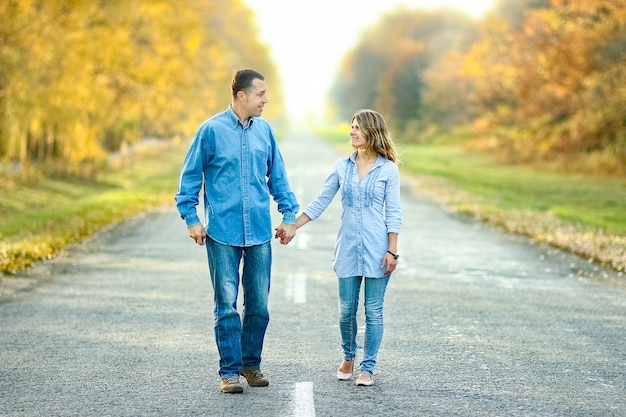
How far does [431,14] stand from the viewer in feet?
300

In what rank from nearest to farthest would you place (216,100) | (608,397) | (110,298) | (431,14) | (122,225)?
(608,397), (110,298), (122,225), (216,100), (431,14)

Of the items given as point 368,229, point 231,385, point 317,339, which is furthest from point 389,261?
point 317,339

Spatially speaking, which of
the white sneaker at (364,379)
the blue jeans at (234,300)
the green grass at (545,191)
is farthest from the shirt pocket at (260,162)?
the green grass at (545,191)

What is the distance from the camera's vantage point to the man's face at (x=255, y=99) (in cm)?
624

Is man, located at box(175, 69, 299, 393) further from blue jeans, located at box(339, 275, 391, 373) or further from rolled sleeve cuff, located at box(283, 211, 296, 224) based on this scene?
blue jeans, located at box(339, 275, 391, 373)

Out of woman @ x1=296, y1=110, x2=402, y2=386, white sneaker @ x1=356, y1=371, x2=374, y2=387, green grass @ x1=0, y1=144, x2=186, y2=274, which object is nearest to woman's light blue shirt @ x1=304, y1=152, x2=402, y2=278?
woman @ x1=296, y1=110, x2=402, y2=386

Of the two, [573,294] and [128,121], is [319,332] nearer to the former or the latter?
[573,294]

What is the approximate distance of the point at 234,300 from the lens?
6.37m

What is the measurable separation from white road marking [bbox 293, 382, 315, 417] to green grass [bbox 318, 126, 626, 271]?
1700 millimetres

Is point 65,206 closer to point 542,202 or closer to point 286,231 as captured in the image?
point 542,202

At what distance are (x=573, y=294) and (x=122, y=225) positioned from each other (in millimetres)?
10299

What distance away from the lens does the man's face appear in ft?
20.5

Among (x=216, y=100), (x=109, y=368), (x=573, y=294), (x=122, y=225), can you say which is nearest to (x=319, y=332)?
(x=109, y=368)

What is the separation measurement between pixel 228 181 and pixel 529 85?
34649 millimetres
